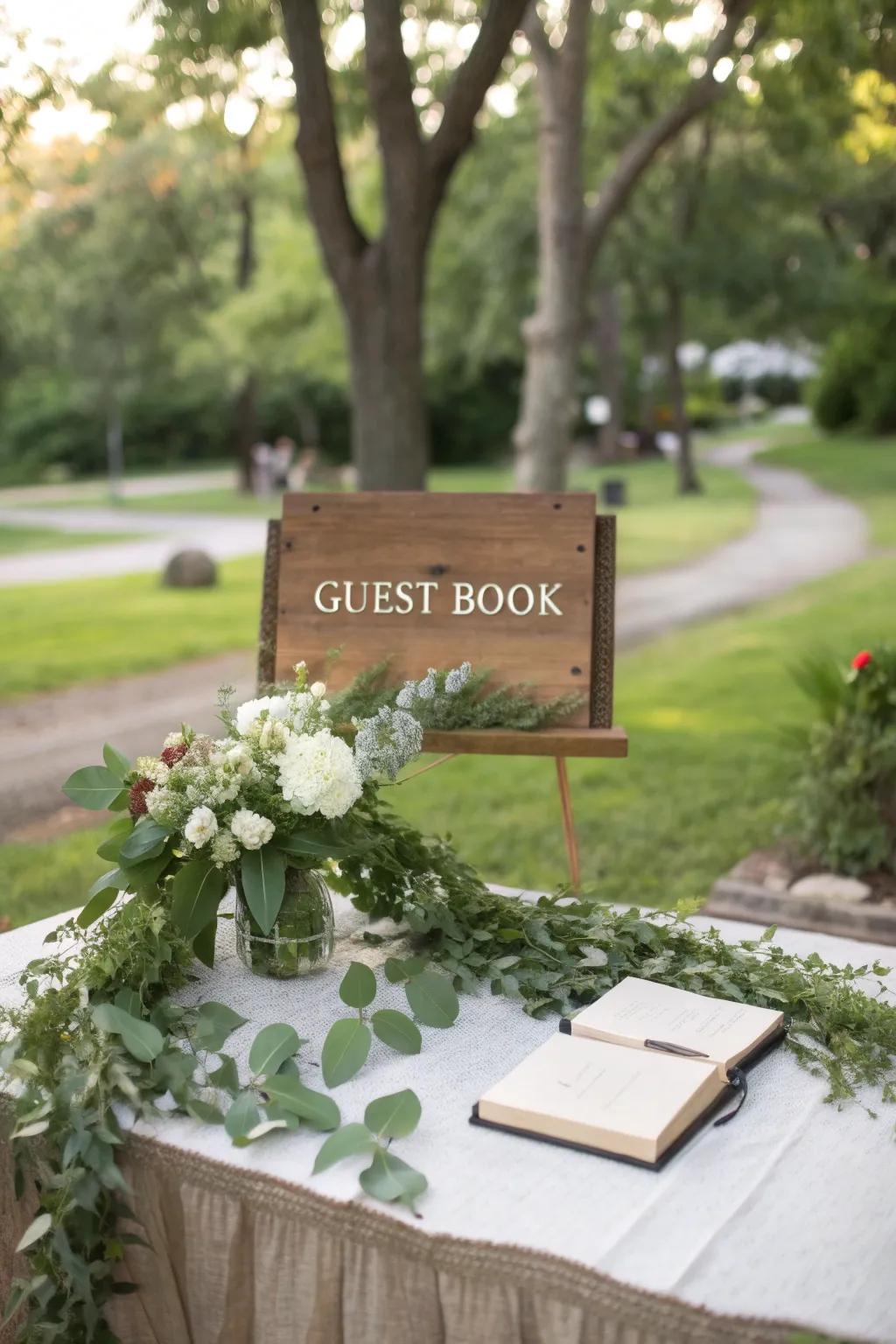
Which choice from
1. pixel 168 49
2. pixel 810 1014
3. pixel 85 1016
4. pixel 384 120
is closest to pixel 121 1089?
pixel 85 1016

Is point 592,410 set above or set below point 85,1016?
above

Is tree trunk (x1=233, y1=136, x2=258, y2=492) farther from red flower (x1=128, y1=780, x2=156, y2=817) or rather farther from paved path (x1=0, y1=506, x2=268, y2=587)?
red flower (x1=128, y1=780, x2=156, y2=817)

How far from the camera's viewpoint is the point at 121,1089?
1867mm

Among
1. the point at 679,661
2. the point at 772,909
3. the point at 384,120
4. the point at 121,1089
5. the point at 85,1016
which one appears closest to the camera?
the point at 121,1089

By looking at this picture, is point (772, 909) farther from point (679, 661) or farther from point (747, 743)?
point (679, 661)

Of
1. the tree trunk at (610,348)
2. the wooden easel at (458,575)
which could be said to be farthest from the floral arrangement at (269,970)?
the tree trunk at (610,348)

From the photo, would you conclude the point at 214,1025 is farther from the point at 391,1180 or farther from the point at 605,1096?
the point at 605,1096

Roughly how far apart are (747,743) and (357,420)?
2.56 metres

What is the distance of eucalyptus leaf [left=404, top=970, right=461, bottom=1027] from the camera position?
214 cm

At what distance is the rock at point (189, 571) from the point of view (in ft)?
41.8

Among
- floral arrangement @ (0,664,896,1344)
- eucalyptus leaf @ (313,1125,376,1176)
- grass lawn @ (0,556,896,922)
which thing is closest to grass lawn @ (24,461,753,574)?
grass lawn @ (0,556,896,922)

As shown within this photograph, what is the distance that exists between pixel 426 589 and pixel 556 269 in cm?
580

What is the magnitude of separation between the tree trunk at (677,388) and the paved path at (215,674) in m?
2.15

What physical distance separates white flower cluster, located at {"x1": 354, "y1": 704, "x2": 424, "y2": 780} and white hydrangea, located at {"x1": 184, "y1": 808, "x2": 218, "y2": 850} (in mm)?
294
